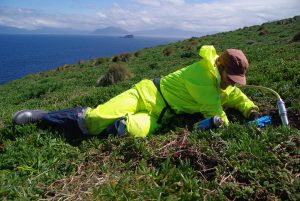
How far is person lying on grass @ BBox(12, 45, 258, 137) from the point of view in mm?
5883

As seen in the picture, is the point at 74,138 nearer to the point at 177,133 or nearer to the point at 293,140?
the point at 177,133

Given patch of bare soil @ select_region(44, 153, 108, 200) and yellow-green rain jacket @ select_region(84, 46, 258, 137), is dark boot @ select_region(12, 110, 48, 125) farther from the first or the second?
patch of bare soil @ select_region(44, 153, 108, 200)

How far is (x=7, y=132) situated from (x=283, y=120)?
4532mm

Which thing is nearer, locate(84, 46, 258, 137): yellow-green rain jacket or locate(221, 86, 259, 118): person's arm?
locate(84, 46, 258, 137): yellow-green rain jacket

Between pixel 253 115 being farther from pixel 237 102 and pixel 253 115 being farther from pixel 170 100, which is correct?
pixel 170 100

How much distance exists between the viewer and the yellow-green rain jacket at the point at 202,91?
6.00 meters

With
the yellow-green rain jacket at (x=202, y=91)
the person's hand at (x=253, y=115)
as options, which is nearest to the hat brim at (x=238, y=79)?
the yellow-green rain jacket at (x=202, y=91)

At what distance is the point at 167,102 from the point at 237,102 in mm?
1266

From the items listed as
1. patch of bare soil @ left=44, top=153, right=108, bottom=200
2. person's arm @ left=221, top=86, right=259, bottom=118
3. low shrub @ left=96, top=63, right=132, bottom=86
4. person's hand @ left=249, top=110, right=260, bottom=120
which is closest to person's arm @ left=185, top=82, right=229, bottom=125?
person's arm @ left=221, top=86, right=259, bottom=118

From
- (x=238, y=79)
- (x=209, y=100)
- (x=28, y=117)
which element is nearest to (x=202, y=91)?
(x=209, y=100)

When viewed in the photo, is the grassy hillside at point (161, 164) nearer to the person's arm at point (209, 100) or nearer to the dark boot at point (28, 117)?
the dark boot at point (28, 117)

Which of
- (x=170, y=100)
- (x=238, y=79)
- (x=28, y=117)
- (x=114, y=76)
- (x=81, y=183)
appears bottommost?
(x=114, y=76)

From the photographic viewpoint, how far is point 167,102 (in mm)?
6344

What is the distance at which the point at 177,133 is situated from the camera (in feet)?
19.3
